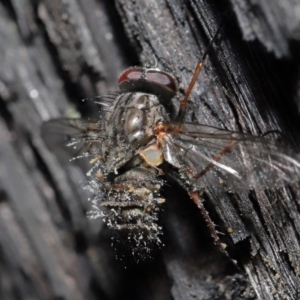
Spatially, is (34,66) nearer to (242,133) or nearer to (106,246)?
(106,246)

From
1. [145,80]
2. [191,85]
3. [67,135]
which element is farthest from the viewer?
[67,135]

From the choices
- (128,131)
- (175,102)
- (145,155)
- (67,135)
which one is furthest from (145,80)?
(67,135)

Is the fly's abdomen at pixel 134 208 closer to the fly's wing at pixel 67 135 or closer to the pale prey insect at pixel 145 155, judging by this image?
the pale prey insect at pixel 145 155

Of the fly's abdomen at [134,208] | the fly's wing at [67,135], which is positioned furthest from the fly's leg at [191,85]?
the fly's wing at [67,135]

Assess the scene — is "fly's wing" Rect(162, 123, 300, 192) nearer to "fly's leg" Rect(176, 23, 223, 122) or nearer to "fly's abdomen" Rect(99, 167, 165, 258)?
"fly's leg" Rect(176, 23, 223, 122)

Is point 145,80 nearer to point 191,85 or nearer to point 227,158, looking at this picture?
point 191,85

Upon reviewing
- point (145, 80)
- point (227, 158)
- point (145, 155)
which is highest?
point (145, 80)

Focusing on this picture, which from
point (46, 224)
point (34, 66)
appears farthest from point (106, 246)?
point (34, 66)
